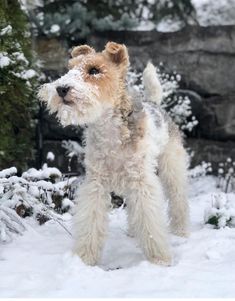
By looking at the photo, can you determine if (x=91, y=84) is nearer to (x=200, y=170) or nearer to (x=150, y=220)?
(x=150, y=220)

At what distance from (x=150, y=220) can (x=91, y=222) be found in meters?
0.42

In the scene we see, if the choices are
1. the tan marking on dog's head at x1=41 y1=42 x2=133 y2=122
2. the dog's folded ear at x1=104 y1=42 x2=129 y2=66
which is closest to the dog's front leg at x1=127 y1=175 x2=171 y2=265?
the tan marking on dog's head at x1=41 y1=42 x2=133 y2=122

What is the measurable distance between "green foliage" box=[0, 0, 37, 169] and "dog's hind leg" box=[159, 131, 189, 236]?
198 centimetres

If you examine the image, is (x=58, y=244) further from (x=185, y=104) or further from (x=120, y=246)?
(x=185, y=104)

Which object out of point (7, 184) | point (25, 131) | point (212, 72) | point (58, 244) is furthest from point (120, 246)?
point (212, 72)

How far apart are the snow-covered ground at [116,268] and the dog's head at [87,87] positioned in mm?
1021

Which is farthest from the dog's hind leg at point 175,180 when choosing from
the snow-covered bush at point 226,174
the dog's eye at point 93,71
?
the snow-covered bush at point 226,174

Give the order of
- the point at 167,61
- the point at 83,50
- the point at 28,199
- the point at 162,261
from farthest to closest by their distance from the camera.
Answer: the point at 167,61 → the point at 28,199 → the point at 83,50 → the point at 162,261

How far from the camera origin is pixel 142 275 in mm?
3619

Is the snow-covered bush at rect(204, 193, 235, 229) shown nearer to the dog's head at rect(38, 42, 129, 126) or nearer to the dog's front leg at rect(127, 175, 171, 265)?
the dog's front leg at rect(127, 175, 171, 265)

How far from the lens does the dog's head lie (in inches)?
143

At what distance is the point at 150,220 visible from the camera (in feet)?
12.9

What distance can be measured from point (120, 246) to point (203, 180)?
163 inches

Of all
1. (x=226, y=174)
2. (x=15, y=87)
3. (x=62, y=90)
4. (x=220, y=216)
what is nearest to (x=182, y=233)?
(x=220, y=216)
